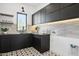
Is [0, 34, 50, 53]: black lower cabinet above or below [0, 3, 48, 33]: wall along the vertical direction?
below

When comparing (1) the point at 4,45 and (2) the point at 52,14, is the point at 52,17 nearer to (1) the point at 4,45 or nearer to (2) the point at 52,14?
(2) the point at 52,14

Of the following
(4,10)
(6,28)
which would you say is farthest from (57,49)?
(4,10)

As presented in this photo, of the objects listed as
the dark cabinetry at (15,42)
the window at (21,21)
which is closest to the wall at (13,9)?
the window at (21,21)

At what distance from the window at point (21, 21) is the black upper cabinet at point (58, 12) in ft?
0.63

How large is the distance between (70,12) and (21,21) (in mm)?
747

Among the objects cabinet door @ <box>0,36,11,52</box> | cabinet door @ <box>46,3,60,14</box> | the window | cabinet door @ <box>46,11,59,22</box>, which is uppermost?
cabinet door @ <box>46,3,60,14</box>

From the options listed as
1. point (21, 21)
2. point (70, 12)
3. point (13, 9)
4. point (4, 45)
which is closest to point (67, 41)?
point (70, 12)

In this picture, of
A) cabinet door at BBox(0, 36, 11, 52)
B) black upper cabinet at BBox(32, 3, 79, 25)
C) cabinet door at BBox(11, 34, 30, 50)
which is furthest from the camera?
cabinet door at BBox(11, 34, 30, 50)

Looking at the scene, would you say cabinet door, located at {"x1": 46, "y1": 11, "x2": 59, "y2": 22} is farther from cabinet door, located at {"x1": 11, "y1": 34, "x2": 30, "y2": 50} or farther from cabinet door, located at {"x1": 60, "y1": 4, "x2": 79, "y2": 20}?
cabinet door, located at {"x1": 11, "y1": 34, "x2": 30, "y2": 50}

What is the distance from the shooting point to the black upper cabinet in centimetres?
106

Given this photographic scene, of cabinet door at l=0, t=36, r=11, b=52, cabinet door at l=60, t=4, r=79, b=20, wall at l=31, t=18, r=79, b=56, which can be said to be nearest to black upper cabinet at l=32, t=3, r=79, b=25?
cabinet door at l=60, t=4, r=79, b=20

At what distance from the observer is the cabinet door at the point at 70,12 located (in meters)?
1.03

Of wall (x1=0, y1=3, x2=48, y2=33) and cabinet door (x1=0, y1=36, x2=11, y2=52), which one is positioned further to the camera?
cabinet door (x1=0, y1=36, x2=11, y2=52)

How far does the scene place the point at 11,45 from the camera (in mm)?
1393
